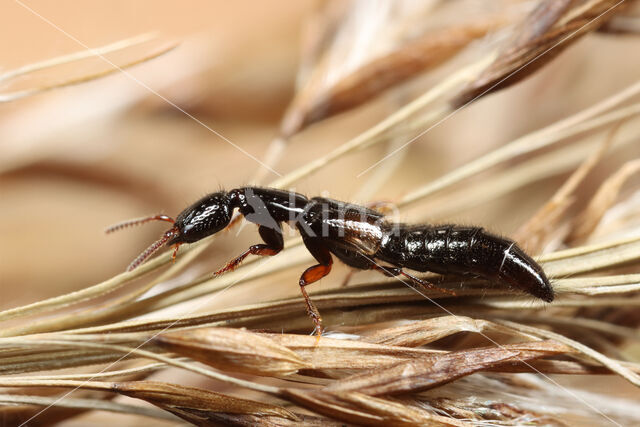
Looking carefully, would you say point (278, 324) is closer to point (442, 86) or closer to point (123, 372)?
point (123, 372)

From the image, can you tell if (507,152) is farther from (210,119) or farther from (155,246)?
(210,119)

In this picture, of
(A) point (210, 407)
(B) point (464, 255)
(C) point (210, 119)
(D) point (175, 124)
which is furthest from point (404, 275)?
(D) point (175, 124)

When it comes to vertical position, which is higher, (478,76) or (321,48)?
(321,48)

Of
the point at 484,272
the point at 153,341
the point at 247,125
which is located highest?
the point at 247,125

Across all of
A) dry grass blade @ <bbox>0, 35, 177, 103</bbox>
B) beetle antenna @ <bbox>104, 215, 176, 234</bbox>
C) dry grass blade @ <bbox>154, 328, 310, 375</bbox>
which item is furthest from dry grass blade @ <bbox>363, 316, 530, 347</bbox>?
dry grass blade @ <bbox>0, 35, 177, 103</bbox>

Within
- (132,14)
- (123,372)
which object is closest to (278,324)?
(123,372)

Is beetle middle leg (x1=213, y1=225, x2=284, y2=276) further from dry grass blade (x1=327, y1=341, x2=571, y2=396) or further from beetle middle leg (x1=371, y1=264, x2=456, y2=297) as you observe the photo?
dry grass blade (x1=327, y1=341, x2=571, y2=396)

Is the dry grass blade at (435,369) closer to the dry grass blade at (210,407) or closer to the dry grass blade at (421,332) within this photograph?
the dry grass blade at (421,332)
